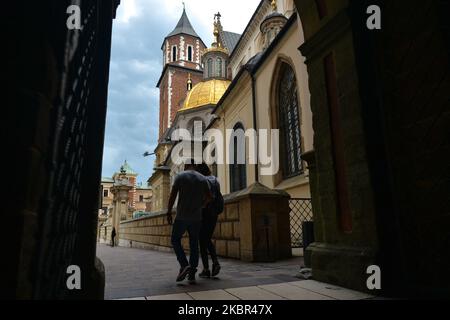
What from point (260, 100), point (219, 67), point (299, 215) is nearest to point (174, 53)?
point (219, 67)

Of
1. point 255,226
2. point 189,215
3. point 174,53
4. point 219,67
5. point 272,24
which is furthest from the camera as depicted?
point 174,53

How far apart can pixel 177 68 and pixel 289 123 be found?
117ft

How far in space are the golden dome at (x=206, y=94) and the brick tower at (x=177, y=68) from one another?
31.6 ft

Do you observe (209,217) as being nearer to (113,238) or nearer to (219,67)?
(113,238)

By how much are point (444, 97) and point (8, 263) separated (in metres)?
3.33

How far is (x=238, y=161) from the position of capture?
58.7ft

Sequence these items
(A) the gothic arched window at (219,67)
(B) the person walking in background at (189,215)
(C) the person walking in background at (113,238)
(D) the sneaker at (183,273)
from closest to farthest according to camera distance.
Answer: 1. (D) the sneaker at (183,273)
2. (B) the person walking in background at (189,215)
3. (C) the person walking in background at (113,238)
4. (A) the gothic arched window at (219,67)

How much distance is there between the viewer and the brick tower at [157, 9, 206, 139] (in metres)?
44.0

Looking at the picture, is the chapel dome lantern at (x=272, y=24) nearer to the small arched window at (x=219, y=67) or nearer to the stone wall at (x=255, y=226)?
the small arched window at (x=219, y=67)

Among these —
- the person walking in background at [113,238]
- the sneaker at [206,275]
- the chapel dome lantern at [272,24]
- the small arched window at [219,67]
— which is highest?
the small arched window at [219,67]

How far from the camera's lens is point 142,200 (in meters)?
67.5

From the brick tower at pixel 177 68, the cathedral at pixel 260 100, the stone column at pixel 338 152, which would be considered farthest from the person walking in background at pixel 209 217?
the brick tower at pixel 177 68

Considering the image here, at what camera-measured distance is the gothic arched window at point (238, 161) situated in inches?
680

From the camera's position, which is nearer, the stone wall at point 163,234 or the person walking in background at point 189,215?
the person walking in background at point 189,215
